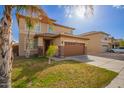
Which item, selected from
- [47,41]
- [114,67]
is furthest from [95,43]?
[114,67]

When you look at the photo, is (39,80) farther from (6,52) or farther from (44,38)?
(44,38)

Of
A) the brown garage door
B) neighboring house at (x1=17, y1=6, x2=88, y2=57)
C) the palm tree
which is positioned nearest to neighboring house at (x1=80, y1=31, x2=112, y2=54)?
the brown garage door

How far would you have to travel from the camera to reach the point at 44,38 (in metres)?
16.0

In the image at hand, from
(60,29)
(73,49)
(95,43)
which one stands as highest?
(60,29)

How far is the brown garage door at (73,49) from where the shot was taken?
15103mm

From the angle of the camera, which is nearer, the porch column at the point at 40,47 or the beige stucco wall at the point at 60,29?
the porch column at the point at 40,47

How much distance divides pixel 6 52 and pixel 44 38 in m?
12.2

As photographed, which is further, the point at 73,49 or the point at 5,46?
the point at 73,49

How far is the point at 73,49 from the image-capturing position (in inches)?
632

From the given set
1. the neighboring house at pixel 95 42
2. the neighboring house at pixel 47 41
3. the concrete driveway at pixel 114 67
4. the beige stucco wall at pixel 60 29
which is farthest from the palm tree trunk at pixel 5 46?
the neighboring house at pixel 95 42

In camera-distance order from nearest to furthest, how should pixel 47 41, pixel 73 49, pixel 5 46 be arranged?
pixel 5 46
pixel 73 49
pixel 47 41

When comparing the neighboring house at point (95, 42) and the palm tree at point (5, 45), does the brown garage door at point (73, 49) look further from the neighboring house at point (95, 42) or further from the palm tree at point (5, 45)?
Result: the palm tree at point (5, 45)

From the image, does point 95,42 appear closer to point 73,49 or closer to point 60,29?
point 60,29
